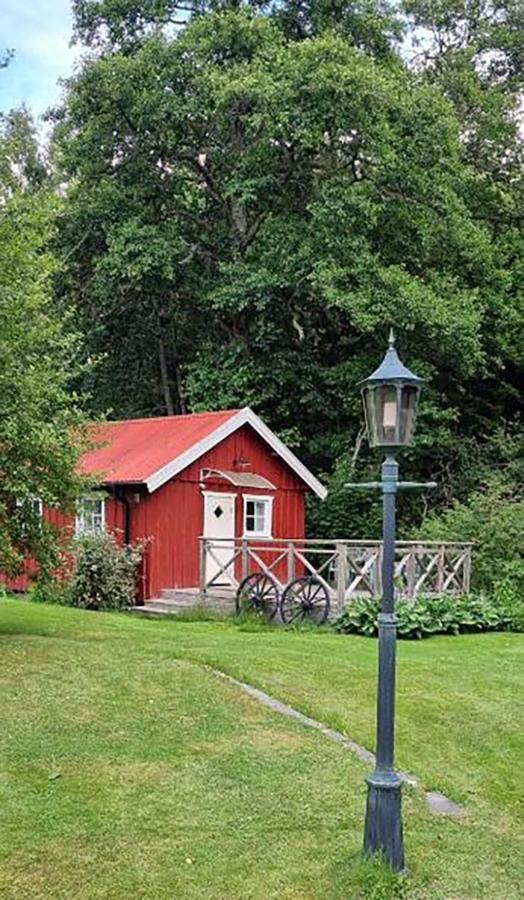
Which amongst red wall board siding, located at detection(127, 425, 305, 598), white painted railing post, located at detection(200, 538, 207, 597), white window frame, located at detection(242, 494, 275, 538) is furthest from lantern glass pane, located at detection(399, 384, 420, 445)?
white window frame, located at detection(242, 494, 275, 538)

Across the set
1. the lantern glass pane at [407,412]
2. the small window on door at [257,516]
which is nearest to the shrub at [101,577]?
the small window on door at [257,516]

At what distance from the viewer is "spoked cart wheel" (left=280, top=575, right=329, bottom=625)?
14.4 meters

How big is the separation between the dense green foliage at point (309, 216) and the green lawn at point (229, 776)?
40.3 ft

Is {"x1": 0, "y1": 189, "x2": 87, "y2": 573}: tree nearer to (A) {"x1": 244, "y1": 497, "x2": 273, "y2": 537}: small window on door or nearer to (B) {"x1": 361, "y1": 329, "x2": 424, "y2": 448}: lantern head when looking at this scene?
(B) {"x1": 361, "y1": 329, "x2": 424, "y2": 448}: lantern head

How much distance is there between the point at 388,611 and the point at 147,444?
1416cm

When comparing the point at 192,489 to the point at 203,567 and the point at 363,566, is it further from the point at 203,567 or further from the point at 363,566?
the point at 363,566

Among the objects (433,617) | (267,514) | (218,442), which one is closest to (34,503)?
(433,617)

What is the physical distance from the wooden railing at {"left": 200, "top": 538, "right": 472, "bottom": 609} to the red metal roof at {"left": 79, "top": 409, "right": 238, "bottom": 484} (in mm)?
1933

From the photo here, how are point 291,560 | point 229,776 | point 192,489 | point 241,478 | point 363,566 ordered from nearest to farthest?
point 229,776 → point 363,566 → point 291,560 → point 192,489 → point 241,478

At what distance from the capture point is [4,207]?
10.8 m

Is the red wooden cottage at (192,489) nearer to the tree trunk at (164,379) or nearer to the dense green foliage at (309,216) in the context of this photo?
the dense green foliage at (309,216)

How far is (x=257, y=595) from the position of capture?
14.9 meters

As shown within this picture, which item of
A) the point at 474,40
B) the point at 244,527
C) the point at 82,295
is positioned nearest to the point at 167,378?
the point at 82,295

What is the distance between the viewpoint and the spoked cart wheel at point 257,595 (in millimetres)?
14859
